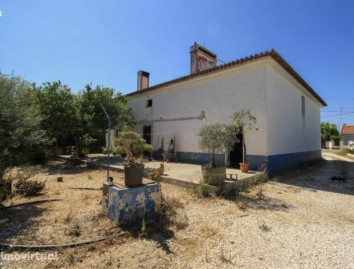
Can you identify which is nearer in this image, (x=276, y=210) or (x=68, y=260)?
(x=68, y=260)

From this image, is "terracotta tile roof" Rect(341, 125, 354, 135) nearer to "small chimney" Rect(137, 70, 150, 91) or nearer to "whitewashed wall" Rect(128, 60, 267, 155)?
"small chimney" Rect(137, 70, 150, 91)

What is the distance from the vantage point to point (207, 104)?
1095 centimetres

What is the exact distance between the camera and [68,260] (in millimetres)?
2775

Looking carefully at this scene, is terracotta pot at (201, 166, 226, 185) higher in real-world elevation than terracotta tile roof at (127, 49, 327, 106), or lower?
lower

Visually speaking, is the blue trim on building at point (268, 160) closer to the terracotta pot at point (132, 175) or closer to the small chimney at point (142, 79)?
the terracotta pot at point (132, 175)

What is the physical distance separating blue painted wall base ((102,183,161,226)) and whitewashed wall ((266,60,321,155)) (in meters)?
6.51

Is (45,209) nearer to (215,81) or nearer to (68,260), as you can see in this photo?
(68,260)

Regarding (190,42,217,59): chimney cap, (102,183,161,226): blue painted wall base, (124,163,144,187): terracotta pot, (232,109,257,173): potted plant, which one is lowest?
Result: (102,183,161,226): blue painted wall base

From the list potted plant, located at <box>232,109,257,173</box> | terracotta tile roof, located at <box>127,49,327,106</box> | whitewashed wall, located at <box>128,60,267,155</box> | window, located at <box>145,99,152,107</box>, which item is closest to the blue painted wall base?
potted plant, located at <box>232,109,257,173</box>

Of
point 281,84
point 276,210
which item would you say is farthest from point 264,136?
point 276,210

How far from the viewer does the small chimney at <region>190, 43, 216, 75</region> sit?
13.4 m

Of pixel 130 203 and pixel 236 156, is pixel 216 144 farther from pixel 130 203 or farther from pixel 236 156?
pixel 236 156

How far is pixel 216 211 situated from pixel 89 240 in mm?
2734

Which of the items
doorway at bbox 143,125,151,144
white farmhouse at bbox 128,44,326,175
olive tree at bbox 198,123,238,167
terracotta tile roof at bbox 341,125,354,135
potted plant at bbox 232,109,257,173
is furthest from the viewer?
terracotta tile roof at bbox 341,125,354,135
